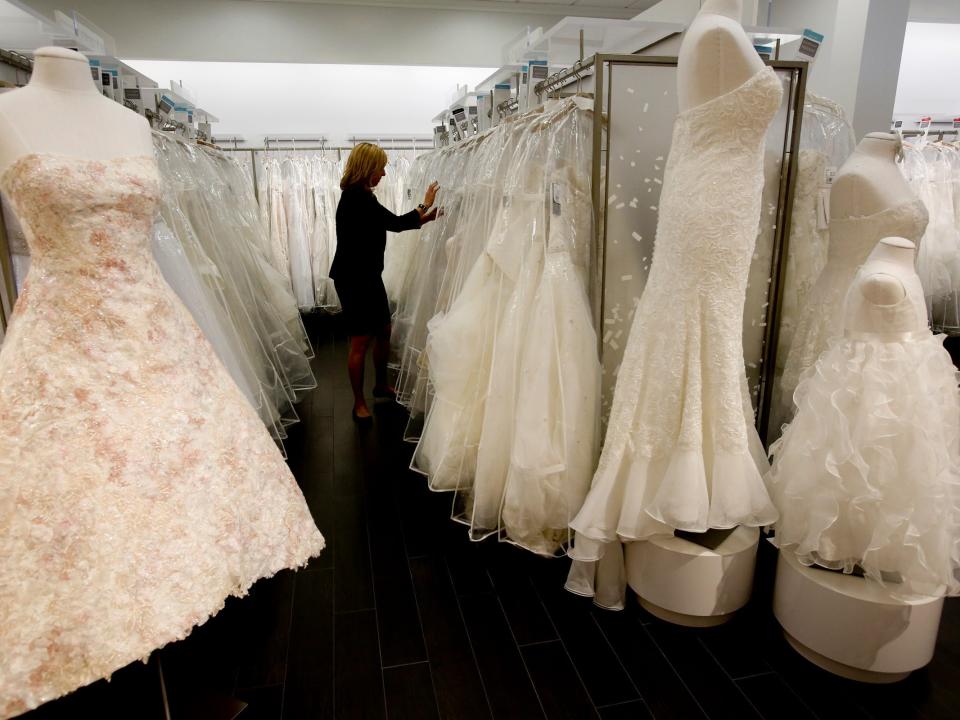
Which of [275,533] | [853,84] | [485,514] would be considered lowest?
[485,514]

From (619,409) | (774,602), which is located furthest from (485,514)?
(774,602)

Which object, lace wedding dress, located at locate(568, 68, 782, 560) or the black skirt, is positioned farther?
the black skirt

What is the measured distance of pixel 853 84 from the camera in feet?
9.92

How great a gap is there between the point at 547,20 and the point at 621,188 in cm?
594

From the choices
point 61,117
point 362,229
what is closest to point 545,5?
point 362,229

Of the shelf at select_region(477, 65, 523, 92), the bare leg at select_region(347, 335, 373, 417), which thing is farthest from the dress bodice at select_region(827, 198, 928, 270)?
the bare leg at select_region(347, 335, 373, 417)

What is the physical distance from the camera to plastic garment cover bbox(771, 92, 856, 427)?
258 cm

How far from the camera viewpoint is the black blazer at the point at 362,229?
3869mm

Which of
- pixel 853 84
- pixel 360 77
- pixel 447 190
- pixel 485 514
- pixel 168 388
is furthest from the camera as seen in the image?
pixel 360 77

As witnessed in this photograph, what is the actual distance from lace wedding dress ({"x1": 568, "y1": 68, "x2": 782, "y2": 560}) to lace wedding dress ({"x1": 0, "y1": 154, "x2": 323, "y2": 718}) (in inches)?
40.6

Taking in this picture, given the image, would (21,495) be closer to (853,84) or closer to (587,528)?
(587,528)

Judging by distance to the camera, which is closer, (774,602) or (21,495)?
(21,495)

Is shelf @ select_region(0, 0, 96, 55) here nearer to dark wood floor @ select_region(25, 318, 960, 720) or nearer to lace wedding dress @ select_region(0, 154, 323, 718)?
lace wedding dress @ select_region(0, 154, 323, 718)

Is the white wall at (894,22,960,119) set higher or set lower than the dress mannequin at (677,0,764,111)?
higher
